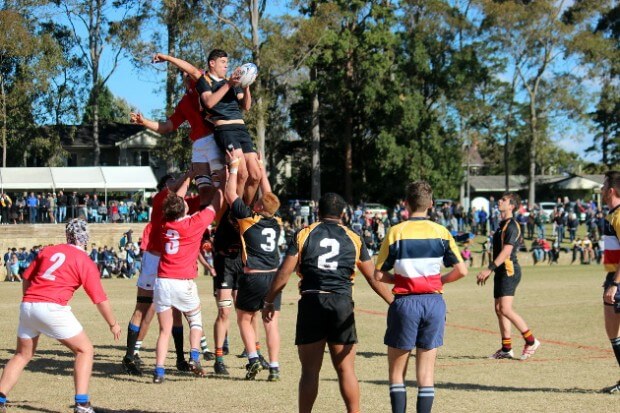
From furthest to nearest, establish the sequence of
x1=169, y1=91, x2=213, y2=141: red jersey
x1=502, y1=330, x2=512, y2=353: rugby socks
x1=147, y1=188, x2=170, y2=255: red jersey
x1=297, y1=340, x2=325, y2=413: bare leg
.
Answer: x1=502, y1=330, x2=512, y2=353: rugby socks
x1=147, y1=188, x2=170, y2=255: red jersey
x1=169, y1=91, x2=213, y2=141: red jersey
x1=297, y1=340, x2=325, y2=413: bare leg

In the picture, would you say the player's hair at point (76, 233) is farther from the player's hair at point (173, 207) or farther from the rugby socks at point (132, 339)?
the rugby socks at point (132, 339)

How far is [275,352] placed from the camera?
10.3m

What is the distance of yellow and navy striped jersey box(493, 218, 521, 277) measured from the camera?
11.9 m

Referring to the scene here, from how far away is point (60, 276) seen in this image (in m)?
7.94

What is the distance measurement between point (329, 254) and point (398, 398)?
4.53 ft

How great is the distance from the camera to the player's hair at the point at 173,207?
32.2ft

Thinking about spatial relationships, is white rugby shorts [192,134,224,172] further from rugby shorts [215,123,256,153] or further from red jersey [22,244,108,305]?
red jersey [22,244,108,305]

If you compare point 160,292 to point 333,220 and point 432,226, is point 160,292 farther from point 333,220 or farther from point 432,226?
point 432,226

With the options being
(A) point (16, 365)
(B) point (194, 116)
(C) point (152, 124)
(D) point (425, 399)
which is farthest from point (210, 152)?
(D) point (425, 399)

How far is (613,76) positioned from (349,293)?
2423 inches

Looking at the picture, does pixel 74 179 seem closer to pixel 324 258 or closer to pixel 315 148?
pixel 315 148

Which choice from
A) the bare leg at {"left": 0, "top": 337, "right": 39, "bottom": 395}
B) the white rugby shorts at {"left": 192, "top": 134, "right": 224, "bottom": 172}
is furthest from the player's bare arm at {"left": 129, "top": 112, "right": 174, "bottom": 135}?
the bare leg at {"left": 0, "top": 337, "right": 39, "bottom": 395}

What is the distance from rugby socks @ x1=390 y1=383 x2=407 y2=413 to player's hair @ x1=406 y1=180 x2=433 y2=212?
1.56 meters

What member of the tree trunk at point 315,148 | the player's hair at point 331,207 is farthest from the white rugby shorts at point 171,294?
the tree trunk at point 315,148
